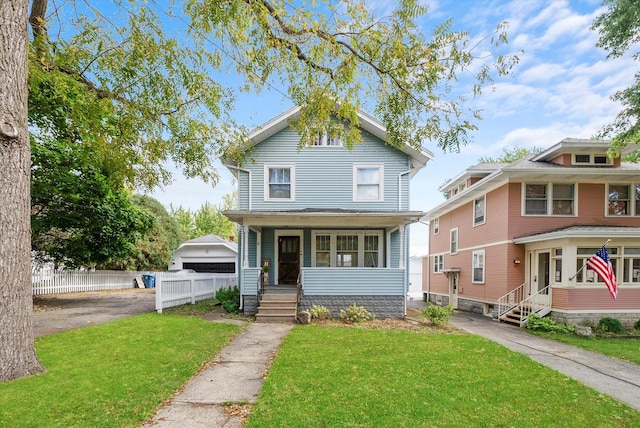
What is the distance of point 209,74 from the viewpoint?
26.1 feet

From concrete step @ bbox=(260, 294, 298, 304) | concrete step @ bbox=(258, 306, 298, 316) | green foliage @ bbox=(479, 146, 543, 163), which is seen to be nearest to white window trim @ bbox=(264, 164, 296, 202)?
concrete step @ bbox=(260, 294, 298, 304)

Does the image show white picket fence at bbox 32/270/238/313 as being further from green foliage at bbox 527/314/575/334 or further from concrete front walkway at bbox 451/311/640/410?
green foliage at bbox 527/314/575/334

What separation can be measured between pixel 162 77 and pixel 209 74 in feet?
3.32

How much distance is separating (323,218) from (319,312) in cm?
300

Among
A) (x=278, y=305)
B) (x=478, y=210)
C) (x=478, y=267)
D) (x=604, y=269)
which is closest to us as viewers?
(x=604, y=269)

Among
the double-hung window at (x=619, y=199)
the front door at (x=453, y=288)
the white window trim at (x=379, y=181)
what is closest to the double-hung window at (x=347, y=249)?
the white window trim at (x=379, y=181)

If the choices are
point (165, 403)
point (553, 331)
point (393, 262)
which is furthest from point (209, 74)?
point (553, 331)

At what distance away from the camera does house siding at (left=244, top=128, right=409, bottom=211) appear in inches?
512

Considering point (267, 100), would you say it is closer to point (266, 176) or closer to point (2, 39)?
point (2, 39)

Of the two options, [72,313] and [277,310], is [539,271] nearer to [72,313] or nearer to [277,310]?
[277,310]

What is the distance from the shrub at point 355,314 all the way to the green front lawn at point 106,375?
12.3ft

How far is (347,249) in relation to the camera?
1327 centimetres

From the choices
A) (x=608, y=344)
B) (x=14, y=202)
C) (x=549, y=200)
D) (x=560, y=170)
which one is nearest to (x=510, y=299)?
(x=608, y=344)

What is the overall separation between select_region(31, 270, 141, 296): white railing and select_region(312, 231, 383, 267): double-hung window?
41.4 feet
